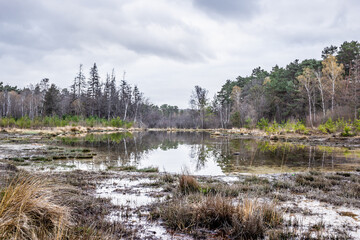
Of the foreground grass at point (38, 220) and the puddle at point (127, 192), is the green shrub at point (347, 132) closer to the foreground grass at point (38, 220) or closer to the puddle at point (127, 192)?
the puddle at point (127, 192)

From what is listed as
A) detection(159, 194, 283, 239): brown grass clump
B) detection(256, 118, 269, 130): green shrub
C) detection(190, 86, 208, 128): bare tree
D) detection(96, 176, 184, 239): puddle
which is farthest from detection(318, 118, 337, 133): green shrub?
detection(190, 86, 208, 128): bare tree

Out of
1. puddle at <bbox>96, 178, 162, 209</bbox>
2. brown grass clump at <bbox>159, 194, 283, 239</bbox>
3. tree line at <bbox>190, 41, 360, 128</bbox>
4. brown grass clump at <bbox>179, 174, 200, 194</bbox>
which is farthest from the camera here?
tree line at <bbox>190, 41, 360, 128</bbox>

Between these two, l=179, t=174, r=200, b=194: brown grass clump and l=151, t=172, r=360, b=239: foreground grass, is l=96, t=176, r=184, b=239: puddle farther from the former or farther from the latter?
l=179, t=174, r=200, b=194: brown grass clump

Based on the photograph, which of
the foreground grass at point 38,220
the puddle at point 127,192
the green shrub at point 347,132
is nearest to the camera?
the foreground grass at point 38,220

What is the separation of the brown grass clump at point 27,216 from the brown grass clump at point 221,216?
144 cm

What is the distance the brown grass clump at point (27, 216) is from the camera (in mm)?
2174

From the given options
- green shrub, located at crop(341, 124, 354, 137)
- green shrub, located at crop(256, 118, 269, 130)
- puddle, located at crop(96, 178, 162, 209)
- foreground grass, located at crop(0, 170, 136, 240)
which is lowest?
puddle, located at crop(96, 178, 162, 209)

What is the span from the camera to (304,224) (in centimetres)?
334

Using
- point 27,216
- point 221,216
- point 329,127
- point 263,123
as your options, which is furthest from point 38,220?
point 263,123

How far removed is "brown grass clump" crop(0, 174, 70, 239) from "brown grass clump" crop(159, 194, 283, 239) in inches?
56.5

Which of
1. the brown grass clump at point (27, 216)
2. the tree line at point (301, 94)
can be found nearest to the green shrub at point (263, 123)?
the tree line at point (301, 94)

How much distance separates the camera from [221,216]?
3.33m

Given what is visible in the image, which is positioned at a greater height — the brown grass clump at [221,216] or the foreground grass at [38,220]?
the foreground grass at [38,220]

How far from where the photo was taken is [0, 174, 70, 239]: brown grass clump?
2.17 m
